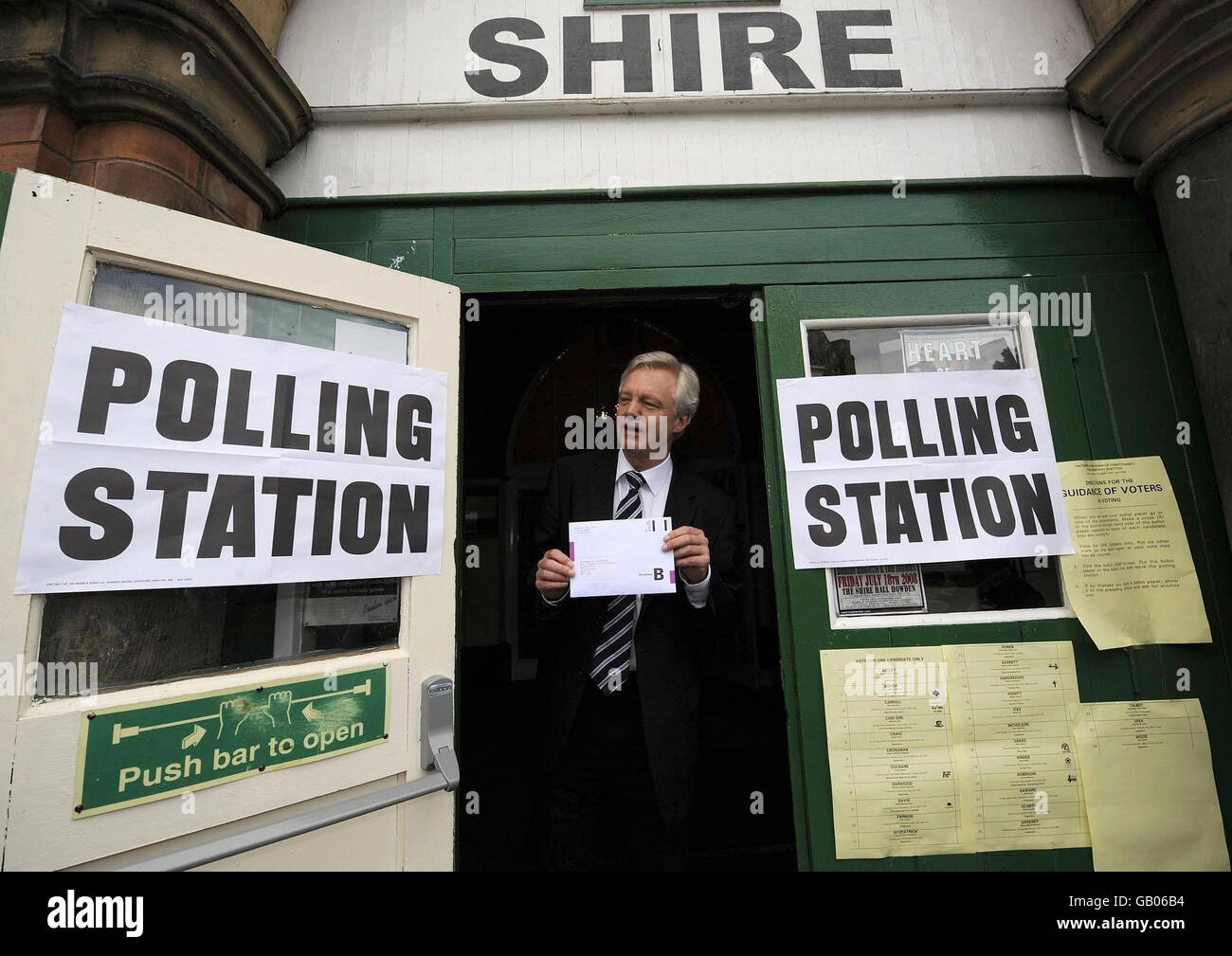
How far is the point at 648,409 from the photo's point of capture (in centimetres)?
233

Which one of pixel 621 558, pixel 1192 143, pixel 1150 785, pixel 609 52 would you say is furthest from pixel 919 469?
pixel 609 52

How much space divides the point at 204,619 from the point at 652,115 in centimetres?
238

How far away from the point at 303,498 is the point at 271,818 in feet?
2.66

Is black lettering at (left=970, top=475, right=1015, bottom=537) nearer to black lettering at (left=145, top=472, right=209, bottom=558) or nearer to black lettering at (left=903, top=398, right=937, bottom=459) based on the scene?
black lettering at (left=903, top=398, right=937, bottom=459)

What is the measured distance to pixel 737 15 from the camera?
2.32 metres

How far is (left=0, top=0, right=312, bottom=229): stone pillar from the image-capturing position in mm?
1562

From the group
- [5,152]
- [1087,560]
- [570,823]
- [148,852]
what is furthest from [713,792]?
[5,152]

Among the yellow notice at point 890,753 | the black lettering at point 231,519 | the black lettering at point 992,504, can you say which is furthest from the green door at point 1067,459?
the black lettering at point 231,519

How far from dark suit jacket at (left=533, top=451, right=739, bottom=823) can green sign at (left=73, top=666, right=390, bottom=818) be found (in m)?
0.73

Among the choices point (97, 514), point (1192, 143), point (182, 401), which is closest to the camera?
point (97, 514)

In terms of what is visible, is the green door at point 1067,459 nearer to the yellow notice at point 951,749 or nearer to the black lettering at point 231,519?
the yellow notice at point 951,749

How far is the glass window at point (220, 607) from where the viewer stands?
1.31m

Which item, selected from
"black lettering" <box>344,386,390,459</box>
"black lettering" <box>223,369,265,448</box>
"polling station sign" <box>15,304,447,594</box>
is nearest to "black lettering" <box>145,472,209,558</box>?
"polling station sign" <box>15,304,447,594</box>

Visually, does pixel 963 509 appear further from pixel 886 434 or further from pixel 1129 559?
pixel 1129 559
